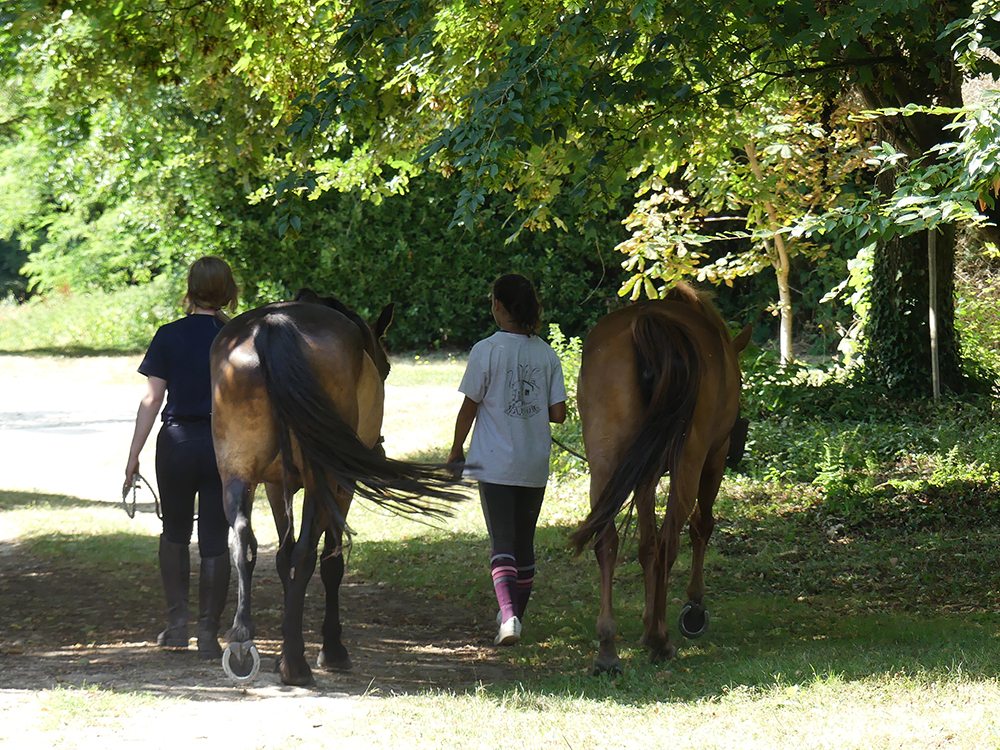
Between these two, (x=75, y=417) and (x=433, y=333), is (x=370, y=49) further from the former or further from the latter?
(x=433, y=333)

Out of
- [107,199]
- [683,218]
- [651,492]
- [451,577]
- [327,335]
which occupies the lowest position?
[451,577]

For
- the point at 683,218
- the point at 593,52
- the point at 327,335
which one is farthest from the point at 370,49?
the point at 683,218

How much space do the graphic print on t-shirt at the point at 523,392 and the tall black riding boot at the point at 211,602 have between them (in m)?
1.59

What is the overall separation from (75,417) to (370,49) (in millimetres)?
9459

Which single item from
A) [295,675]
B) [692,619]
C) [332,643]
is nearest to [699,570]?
[692,619]

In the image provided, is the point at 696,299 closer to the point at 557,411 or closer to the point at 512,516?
the point at 557,411

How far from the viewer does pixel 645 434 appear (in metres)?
4.80

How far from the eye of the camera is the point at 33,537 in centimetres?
796

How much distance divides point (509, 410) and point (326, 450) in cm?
100

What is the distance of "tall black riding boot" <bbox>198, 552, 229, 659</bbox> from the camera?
5.01 meters

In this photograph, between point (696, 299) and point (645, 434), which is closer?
point (645, 434)

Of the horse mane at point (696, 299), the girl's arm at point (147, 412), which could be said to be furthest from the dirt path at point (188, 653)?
the horse mane at point (696, 299)

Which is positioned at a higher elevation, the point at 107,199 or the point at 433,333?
the point at 107,199

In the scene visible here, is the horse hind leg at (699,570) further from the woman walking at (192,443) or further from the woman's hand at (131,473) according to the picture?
the woman's hand at (131,473)
